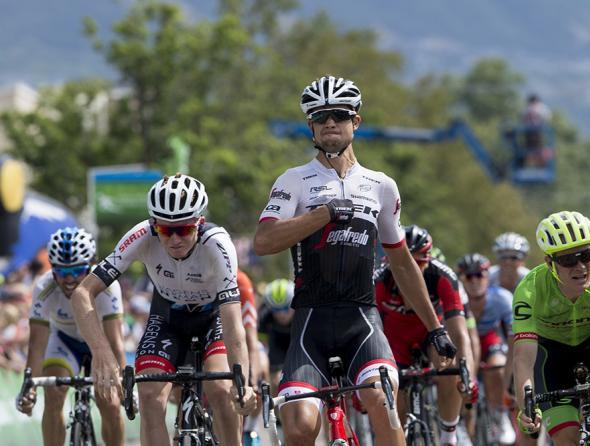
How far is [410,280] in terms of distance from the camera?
8719mm

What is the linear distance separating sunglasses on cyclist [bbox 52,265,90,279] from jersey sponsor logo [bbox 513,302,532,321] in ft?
12.5

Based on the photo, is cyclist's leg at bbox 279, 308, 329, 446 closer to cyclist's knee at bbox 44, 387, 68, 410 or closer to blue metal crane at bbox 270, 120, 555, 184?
cyclist's knee at bbox 44, 387, 68, 410

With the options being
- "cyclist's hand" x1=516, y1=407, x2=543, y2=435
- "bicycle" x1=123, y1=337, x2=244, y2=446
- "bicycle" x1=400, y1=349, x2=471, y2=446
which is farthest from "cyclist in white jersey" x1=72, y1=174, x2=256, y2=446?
"cyclist's hand" x1=516, y1=407, x2=543, y2=435

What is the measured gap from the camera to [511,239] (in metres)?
14.5

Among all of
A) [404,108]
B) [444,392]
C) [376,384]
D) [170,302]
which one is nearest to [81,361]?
[170,302]

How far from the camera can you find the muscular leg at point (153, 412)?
27.9ft

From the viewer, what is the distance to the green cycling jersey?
8148 mm

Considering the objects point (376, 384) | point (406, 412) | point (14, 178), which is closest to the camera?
point (376, 384)

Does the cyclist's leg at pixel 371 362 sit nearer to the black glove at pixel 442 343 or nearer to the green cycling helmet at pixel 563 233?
the black glove at pixel 442 343

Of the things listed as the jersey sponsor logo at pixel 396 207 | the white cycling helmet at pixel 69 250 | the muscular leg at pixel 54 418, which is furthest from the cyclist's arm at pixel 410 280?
the muscular leg at pixel 54 418

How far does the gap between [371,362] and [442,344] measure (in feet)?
2.81

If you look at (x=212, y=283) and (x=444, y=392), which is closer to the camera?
(x=212, y=283)

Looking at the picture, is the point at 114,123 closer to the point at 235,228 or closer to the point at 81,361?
the point at 235,228

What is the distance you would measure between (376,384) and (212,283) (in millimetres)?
1732
